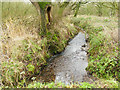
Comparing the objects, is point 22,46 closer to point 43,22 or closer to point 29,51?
point 29,51

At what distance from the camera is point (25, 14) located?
6012 millimetres

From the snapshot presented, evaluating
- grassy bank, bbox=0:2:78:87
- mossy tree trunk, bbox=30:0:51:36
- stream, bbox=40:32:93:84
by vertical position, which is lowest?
stream, bbox=40:32:93:84

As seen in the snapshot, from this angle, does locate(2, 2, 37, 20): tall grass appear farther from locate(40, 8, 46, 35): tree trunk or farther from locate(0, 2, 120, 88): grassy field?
locate(40, 8, 46, 35): tree trunk

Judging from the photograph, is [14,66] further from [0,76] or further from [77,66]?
[77,66]

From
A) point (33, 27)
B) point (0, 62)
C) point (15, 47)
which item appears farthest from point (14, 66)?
point (33, 27)

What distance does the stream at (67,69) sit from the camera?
14.2ft

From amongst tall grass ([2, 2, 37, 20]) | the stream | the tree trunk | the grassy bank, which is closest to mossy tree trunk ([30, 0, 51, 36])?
the tree trunk

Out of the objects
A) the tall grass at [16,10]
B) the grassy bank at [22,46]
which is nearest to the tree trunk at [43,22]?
the grassy bank at [22,46]

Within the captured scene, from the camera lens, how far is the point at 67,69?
5066mm

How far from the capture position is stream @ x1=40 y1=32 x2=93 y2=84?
4.32 m

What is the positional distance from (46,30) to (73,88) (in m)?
4.63

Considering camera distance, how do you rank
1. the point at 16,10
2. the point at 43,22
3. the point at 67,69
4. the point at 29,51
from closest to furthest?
1. the point at 29,51
2. the point at 67,69
3. the point at 16,10
4. the point at 43,22

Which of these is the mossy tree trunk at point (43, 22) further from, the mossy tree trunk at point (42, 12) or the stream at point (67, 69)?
the stream at point (67, 69)

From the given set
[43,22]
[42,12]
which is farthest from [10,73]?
[42,12]
